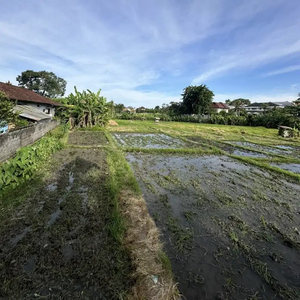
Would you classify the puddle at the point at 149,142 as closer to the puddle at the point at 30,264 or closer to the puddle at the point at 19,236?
the puddle at the point at 19,236

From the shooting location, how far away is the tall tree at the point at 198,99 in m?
44.6

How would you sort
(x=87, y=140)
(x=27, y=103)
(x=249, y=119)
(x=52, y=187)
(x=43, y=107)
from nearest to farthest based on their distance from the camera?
1. (x=52, y=187)
2. (x=87, y=140)
3. (x=27, y=103)
4. (x=43, y=107)
5. (x=249, y=119)

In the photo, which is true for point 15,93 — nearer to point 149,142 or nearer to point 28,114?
point 28,114

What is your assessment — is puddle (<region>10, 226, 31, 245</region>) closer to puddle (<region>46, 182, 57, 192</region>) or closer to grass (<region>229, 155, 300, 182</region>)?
puddle (<region>46, 182, 57, 192</region>)

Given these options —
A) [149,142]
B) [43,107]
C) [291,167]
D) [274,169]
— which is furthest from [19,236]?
[43,107]

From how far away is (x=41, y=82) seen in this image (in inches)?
1769

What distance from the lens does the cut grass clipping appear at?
89.0 inches

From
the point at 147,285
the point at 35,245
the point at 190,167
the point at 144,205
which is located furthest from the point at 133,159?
the point at 147,285

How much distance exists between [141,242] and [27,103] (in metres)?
20.9

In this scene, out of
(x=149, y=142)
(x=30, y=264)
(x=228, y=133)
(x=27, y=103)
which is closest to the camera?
(x=30, y=264)

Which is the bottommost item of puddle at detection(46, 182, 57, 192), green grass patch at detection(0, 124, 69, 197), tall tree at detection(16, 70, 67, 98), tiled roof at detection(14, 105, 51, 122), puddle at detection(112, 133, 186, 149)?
puddle at detection(112, 133, 186, 149)

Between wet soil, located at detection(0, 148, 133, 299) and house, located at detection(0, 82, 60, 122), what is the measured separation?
11461mm

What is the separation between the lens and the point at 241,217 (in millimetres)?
4129

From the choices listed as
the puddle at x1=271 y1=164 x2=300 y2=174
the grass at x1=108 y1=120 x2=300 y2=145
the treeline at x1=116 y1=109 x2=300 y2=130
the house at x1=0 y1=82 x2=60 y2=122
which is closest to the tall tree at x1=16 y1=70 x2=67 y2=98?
the treeline at x1=116 y1=109 x2=300 y2=130
